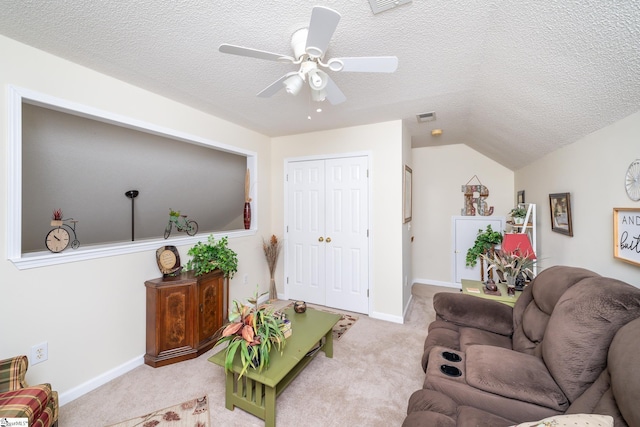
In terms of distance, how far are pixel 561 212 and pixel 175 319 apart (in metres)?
3.71

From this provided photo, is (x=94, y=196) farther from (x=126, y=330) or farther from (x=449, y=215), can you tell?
(x=449, y=215)

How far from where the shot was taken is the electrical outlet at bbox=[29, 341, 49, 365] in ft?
5.75

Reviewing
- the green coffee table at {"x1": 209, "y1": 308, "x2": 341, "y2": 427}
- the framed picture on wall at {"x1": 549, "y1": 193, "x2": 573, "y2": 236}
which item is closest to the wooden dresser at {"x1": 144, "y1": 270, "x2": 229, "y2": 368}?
the green coffee table at {"x1": 209, "y1": 308, "x2": 341, "y2": 427}

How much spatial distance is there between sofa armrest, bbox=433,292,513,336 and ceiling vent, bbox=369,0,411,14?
7.12 feet

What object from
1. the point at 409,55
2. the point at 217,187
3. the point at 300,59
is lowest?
the point at 217,187

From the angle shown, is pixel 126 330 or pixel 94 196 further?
pixel 94 196

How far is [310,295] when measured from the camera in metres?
3.80

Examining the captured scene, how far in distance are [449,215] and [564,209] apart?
219 cm

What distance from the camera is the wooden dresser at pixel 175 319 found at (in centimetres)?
232

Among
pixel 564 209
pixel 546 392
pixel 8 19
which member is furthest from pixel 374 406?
pixel 8 19

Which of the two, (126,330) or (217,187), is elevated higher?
(217,187)

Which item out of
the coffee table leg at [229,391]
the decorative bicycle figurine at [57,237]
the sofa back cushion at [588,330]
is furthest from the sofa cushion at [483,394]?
the decorative bicycle figurine at [57,237]

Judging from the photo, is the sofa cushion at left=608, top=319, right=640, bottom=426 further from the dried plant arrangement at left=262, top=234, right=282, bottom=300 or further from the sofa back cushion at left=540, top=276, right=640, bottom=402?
the dried plant arrangement at left=262, top=234, right=282, bottom=300

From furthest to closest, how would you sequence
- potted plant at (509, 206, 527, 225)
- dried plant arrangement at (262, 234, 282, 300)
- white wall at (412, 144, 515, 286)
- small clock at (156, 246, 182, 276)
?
white wall at (412, 144, 515, 286)
dried plant arrangement at (262, 234, 282, 300)
potted plant at (509, 206, 527, 225)
small clock at (156, 246, 182, 276)
